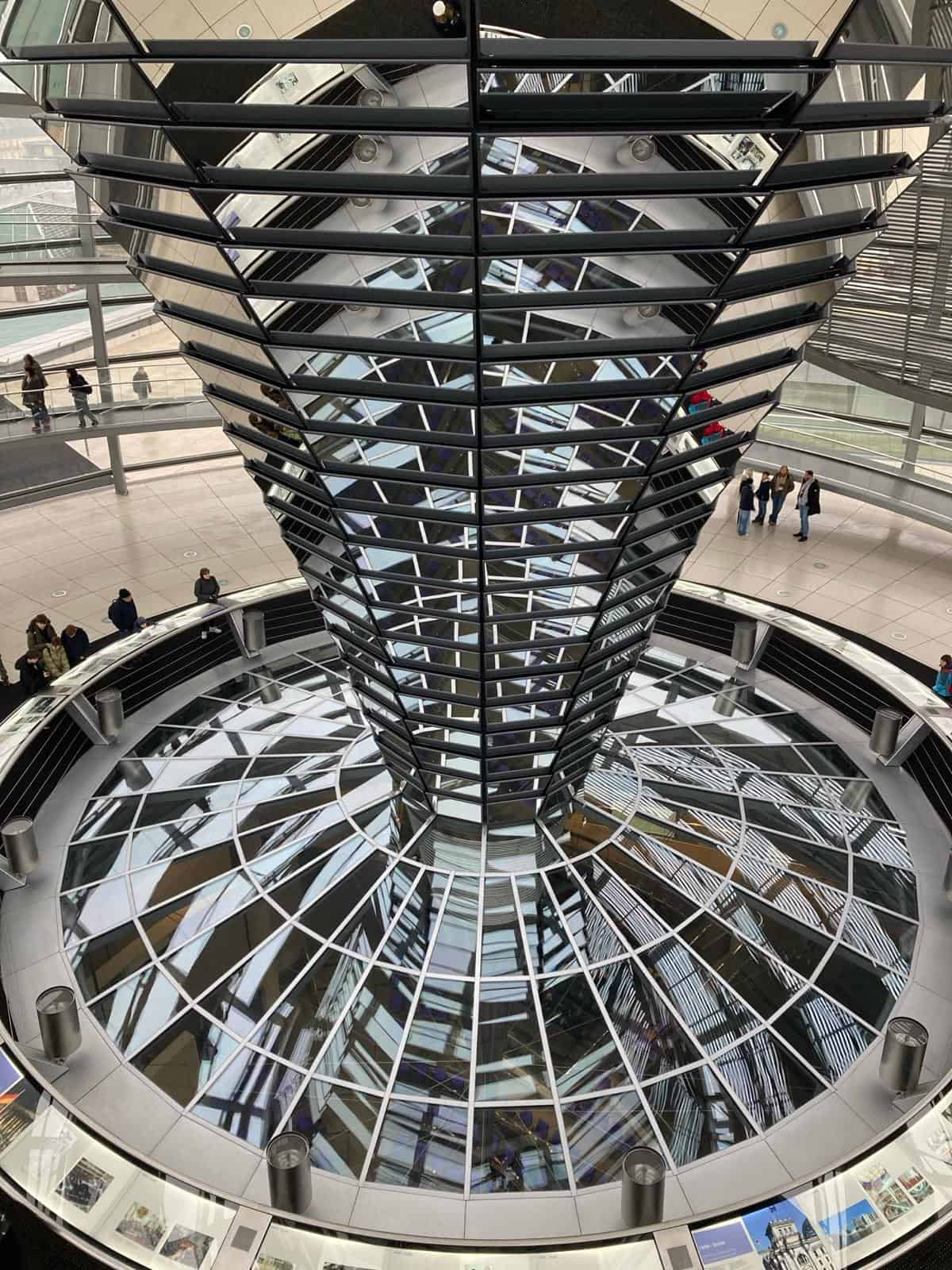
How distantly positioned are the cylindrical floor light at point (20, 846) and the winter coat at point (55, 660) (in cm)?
413

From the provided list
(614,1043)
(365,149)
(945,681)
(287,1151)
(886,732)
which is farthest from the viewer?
(945,681)

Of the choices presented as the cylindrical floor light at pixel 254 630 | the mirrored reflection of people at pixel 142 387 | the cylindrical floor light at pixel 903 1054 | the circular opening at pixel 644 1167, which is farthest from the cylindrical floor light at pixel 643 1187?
the mirrored reflection of people at pixel 142 387

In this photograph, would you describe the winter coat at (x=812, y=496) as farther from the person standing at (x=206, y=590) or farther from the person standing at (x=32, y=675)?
the person standing at (x=32, y=675)

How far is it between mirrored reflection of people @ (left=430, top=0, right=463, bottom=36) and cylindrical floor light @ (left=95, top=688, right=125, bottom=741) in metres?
13.3

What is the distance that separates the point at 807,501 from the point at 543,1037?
1597cm

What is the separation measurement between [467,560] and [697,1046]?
5.91m

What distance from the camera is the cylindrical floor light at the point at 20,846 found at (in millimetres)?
14805

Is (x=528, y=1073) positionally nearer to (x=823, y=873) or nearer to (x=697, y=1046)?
(x=697, y=1046)

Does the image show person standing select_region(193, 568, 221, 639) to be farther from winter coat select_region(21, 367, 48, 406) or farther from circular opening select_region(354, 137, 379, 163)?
circular opening select_region(354, 137, 379, 163)

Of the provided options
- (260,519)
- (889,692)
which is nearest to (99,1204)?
(889,692)

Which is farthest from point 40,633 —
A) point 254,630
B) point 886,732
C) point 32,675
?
point 886,732

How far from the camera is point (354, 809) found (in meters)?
15.5

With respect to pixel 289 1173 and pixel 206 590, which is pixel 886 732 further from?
pixel 206 590

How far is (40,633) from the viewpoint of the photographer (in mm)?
18969
